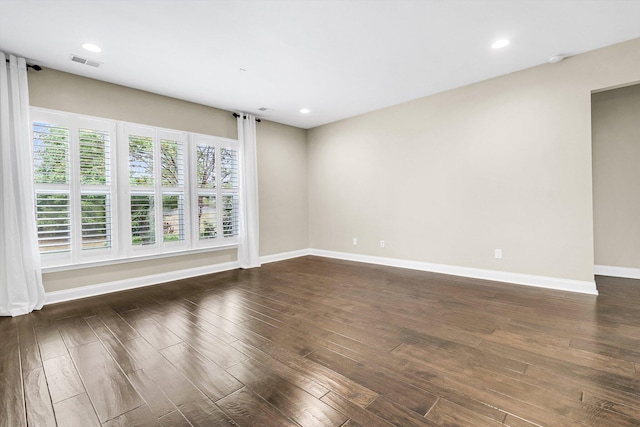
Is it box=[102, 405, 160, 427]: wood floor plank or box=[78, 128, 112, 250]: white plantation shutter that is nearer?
box=[102, 405, 160, 427]: wood floor plank

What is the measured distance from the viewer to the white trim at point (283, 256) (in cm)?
575

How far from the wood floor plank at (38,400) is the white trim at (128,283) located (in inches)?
74.1

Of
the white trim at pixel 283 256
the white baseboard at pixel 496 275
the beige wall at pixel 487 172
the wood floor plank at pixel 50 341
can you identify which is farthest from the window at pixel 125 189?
the white baseboard at pixel 496 275

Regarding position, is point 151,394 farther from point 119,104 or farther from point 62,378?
point 119,104

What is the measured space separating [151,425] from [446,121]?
4.83m

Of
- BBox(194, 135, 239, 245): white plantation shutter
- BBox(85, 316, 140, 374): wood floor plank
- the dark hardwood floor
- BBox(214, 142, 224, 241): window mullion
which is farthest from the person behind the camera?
BBox(214, 142, 224, 241): window mullion

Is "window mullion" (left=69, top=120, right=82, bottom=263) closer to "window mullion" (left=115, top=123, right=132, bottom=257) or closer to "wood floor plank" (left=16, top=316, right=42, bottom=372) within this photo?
"window mullion" (left=115, top=123, right=132, bottom=257)

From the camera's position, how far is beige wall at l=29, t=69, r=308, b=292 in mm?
3594

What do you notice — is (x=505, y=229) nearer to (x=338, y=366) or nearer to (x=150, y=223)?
(x=338, y=366)

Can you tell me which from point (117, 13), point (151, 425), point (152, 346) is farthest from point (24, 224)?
point (151, 425)

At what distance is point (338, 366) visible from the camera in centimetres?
203

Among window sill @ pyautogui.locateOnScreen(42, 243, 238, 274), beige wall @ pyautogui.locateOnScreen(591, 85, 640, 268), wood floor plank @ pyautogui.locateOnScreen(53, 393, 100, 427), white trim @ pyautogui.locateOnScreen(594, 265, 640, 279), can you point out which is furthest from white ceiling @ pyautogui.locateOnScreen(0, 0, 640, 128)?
white trim @ pyautogui.locateOnScreen(594, 265, 640, 279)

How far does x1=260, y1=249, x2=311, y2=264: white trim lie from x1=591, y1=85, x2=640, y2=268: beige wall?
499 centimetres

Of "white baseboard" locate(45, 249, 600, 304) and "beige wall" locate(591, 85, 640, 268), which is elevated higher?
"beige wall" locate(591, 85, 640, 268)
